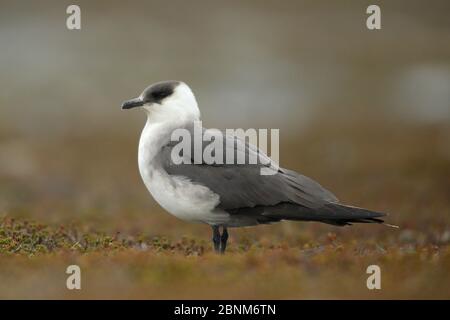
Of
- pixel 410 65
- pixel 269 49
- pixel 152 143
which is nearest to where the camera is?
pixel 152 143

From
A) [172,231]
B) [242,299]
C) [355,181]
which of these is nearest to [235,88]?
[355,181]

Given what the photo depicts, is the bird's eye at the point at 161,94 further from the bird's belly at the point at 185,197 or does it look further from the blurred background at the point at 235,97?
the blurred background at the point at 235,97

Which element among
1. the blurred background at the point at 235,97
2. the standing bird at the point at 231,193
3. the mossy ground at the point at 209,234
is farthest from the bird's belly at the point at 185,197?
the blurred background at the point at 235,97

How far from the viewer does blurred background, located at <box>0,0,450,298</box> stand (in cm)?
1502

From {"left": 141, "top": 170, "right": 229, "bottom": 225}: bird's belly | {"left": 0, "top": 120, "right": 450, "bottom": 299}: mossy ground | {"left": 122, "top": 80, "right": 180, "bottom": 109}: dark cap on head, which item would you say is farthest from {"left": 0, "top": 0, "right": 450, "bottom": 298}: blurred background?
{"left": 122, "top": 80, "right": 180, "bottom": 109}: dark cap on head

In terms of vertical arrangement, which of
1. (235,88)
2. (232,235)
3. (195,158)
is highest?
(235,88)

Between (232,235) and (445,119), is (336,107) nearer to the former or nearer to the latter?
(445,119)

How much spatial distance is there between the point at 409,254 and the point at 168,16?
34.0 metres

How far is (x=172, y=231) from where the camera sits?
38.0 ft

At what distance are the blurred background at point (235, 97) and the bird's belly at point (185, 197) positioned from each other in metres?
2.03

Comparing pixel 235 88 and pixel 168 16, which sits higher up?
pixel 168 16

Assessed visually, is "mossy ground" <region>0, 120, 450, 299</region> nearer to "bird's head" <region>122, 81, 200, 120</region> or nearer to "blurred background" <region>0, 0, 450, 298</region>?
"blurred background" <region>0, 0, 450, 298</region>

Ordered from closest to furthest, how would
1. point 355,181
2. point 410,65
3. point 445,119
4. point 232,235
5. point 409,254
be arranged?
point 409,254, point 232,235, point 355,181, point 445,119, point 410,65

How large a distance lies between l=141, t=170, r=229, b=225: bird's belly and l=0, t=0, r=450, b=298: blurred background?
6.65 ft
